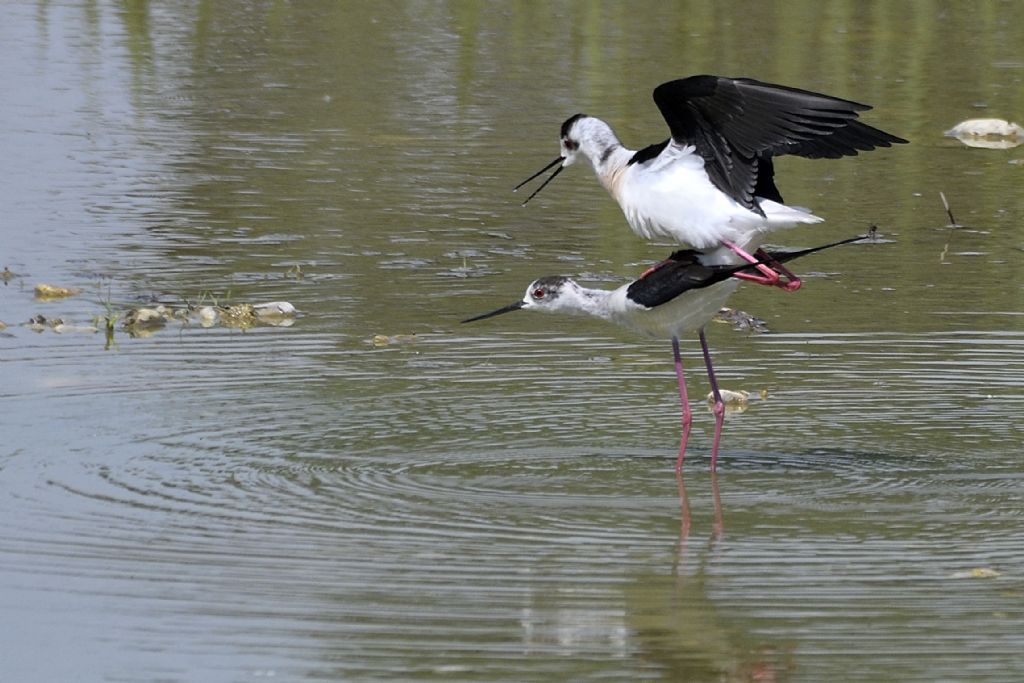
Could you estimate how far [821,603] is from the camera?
6078mm

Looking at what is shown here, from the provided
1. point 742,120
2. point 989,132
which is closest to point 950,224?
point 989,132

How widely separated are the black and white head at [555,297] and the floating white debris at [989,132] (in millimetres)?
8108

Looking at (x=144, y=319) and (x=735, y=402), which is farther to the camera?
(x=144, y=319)

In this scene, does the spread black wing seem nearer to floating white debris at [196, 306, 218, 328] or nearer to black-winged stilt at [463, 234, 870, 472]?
black-winged stilt at [463, 234, 870, 472]

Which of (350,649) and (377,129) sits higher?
(350,649)

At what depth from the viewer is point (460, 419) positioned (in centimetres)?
846

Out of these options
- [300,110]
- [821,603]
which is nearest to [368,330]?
[821,603]

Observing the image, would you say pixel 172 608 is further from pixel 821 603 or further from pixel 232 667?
pixel 821 603

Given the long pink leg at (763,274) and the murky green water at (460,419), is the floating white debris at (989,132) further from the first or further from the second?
the long pink leg at (763,274)

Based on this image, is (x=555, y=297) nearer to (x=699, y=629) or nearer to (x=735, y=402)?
(x=735, y=402)

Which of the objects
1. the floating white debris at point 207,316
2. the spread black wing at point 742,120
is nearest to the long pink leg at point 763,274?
the spread black wing at point 742,120

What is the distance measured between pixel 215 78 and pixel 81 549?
40.5 feet

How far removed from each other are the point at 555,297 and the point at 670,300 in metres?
0.70

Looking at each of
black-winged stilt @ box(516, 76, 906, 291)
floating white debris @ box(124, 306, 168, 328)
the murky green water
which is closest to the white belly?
black-winged stilt @ box(516, 76, 906, 291)
